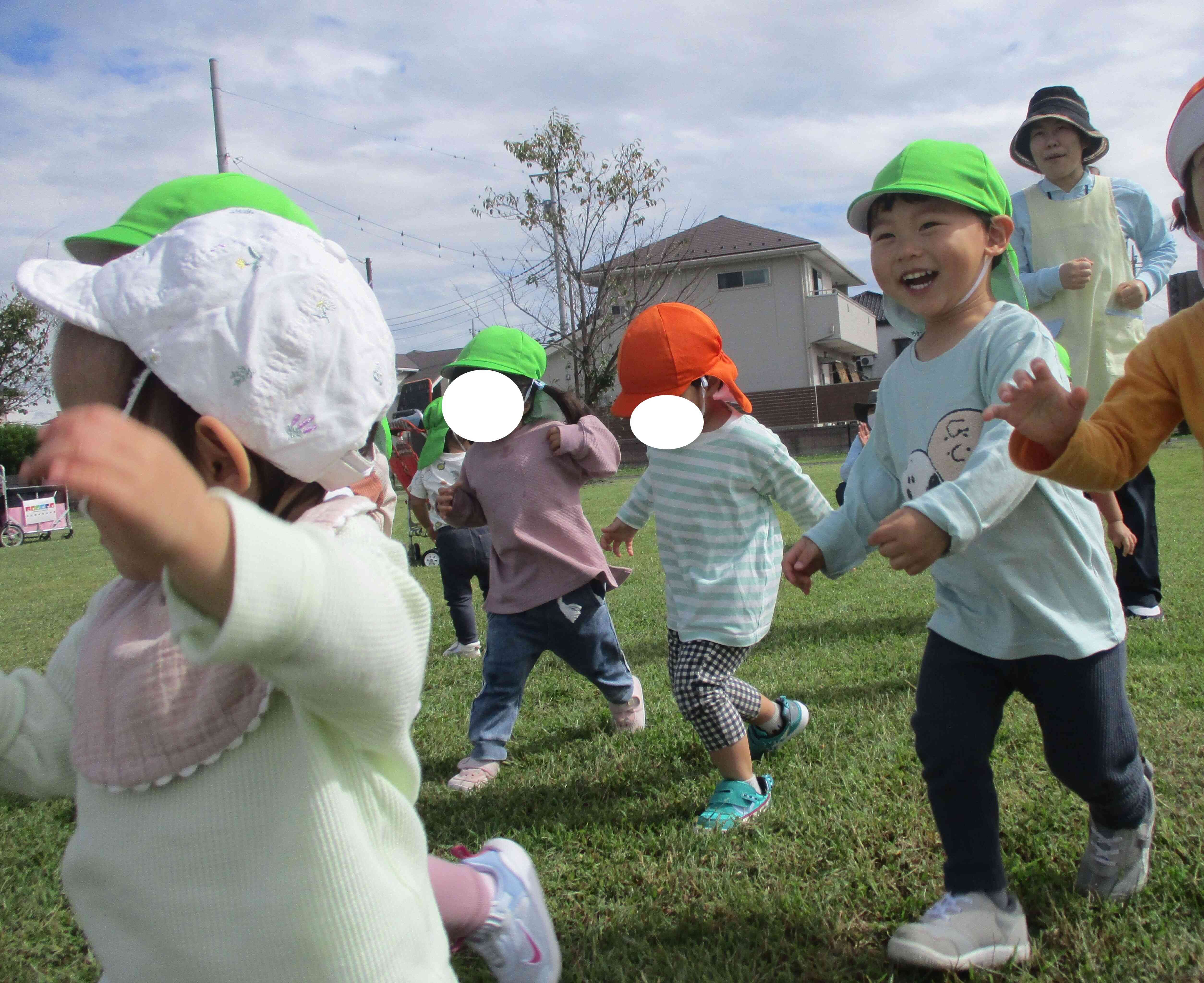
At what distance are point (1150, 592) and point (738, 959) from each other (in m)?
3.36

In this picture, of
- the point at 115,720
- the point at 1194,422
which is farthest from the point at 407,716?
the point at 1194,422

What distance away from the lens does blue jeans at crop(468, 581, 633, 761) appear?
340 cm

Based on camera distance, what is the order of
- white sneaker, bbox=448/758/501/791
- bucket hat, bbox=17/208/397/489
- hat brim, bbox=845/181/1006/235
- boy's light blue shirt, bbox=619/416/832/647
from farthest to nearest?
white sneaker, bbox=448/758/501/791 → boy's light blue shirt, bbox=619/416/832/647 → hat brim, bbox=845/181/1006/235 → bucket hat, bbox=17/208/397/489

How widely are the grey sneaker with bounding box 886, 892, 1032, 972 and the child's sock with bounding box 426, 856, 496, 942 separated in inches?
31.6

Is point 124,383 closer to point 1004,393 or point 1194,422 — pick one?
point 1004,393

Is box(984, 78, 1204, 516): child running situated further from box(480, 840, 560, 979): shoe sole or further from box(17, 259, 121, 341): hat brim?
box(17, 259, 121, 341): hat brim

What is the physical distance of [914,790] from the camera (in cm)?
275

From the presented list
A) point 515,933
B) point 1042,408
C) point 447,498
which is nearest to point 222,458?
point 515,933

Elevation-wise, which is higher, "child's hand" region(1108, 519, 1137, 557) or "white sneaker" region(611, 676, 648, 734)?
"child's hand" region(1108, 519, 1137, 557)

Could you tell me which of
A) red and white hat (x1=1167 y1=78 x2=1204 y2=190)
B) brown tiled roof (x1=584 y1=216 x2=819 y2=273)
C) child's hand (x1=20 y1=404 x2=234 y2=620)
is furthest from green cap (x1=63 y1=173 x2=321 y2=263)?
brown tiled roof (x1=584 y1=216 x2=819 y2=273)

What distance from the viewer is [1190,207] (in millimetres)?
1787

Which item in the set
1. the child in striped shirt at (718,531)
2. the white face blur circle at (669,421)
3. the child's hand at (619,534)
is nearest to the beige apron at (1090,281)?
the child in striped shirt at (718,531)

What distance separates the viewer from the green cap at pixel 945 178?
Answer: 2.11 m

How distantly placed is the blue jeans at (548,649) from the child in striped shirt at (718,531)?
0.43 metres
